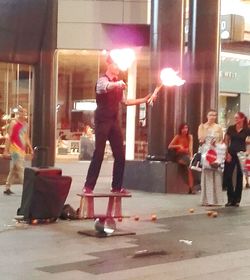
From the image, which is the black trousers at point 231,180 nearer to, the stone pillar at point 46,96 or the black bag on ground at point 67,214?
the black bag on ground at point 67,214

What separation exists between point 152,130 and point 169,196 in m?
1.69

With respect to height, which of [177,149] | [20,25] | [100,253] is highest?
[20,25]

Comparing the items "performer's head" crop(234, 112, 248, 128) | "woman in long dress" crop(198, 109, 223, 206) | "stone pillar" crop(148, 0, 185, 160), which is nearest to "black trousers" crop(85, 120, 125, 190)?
"woman in long dress" crop(198, 109, 223, 206)

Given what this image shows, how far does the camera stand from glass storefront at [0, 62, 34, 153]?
61.2 feet

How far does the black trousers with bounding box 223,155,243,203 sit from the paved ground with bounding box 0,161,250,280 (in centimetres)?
77

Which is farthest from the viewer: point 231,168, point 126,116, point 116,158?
point 126,116

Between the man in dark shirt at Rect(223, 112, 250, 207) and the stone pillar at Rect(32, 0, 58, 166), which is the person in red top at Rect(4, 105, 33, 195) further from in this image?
the stone pillar at Rect(32, 0, 58, 166)

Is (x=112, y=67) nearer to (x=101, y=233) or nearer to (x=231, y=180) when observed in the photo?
(x=101, y=233)

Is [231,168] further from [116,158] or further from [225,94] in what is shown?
[225,94]

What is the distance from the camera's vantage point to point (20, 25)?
57.4ft

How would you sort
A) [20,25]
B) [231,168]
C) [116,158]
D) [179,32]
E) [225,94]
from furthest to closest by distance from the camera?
[225,94] → [20,25] → [179,32] → [231,168] → [116,158]

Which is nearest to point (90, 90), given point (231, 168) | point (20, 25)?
point (20, 25)

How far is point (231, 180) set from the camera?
12039mm

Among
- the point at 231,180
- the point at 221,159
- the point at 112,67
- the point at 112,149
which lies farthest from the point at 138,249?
the point at 231,180
